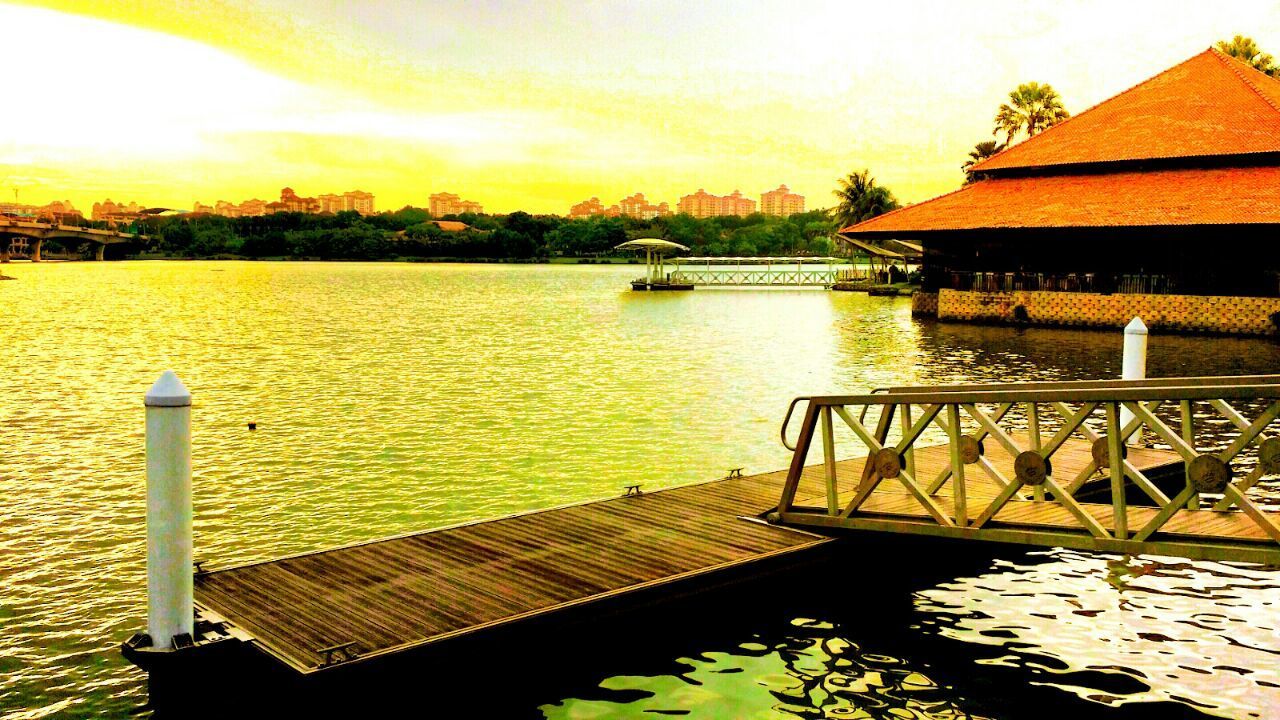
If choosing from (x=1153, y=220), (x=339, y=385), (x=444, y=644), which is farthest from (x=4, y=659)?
(x=1153, y=220)

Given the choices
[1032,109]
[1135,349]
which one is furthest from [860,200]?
[1135,349]

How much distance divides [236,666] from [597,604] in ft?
7.09

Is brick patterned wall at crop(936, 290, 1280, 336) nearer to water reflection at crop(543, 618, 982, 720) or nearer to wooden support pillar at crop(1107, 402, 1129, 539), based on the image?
wooden support pillar at crop(1107, 402, 1129, 539)

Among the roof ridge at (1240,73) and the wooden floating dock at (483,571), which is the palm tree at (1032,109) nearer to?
the roof ridge at (1240,73)

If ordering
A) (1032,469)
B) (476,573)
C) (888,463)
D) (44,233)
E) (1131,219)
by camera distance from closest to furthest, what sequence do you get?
(1032,469)
(476,573)
(888,463)
(1131,219)
(44,233)

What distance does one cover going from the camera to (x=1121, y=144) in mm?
39594

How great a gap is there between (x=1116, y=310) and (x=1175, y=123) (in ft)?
31.0

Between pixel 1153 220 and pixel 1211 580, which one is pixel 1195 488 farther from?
pixel 1153 220

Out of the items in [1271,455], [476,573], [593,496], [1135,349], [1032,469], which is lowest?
[593,496]

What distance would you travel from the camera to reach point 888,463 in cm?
779

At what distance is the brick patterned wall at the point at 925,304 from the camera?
1737 inches

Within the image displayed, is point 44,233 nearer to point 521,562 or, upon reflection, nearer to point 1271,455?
point 521,562

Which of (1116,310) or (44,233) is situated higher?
(44,233)

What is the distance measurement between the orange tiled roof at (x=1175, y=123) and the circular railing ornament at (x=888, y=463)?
33711 millimetres
